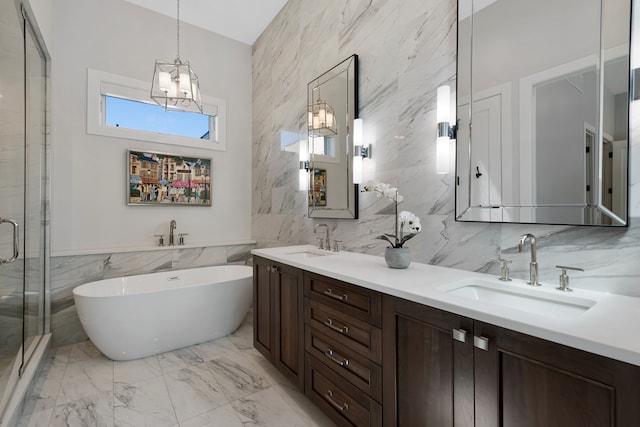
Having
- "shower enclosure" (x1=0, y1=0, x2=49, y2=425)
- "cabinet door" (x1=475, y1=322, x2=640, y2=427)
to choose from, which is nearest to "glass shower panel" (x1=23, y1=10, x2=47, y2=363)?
"shower enclosure" (x1=0, y1=0, x2=49, y2=425)

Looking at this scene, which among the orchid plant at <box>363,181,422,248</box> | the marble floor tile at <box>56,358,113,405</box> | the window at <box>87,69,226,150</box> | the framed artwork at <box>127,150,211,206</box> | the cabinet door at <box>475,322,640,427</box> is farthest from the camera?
the framed artwork at <box>127,150,211,206</box>

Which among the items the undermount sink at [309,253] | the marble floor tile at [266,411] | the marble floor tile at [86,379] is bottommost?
the marble floor tile at [266,411]

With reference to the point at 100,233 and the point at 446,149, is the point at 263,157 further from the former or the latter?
the point at 446,149

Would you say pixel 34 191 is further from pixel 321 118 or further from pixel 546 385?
pixel 546 385

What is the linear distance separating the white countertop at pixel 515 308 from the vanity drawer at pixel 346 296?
4 cm

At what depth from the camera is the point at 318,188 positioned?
2.78 m

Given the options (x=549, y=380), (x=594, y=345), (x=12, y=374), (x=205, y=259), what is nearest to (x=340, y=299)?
(x=549, y=380)

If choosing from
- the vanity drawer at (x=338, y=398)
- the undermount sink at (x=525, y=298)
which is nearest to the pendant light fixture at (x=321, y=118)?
the undermount sink at (x=525, y=298)

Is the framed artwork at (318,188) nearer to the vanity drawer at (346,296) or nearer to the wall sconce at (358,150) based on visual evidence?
the wall sconce at (358,150)

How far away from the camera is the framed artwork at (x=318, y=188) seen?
107 inches

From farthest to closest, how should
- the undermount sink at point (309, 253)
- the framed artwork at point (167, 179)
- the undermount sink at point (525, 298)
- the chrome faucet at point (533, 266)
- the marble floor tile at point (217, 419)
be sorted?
1. the framed artwork at point (167, 179)
2. the undermount sink at point (309, 253)
3. the marble floor tile at point (217, 419)
4. the chrome faucet at point (533, 266)
5. the undermount sink at point (525, 298)

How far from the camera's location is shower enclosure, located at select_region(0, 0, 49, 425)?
5.91ft

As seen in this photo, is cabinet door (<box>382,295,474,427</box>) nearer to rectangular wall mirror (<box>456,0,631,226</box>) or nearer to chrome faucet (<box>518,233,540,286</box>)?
chrome faucet (<box>518,233,540,286</box>)

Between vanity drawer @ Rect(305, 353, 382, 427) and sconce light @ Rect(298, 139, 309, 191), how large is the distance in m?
1.61
